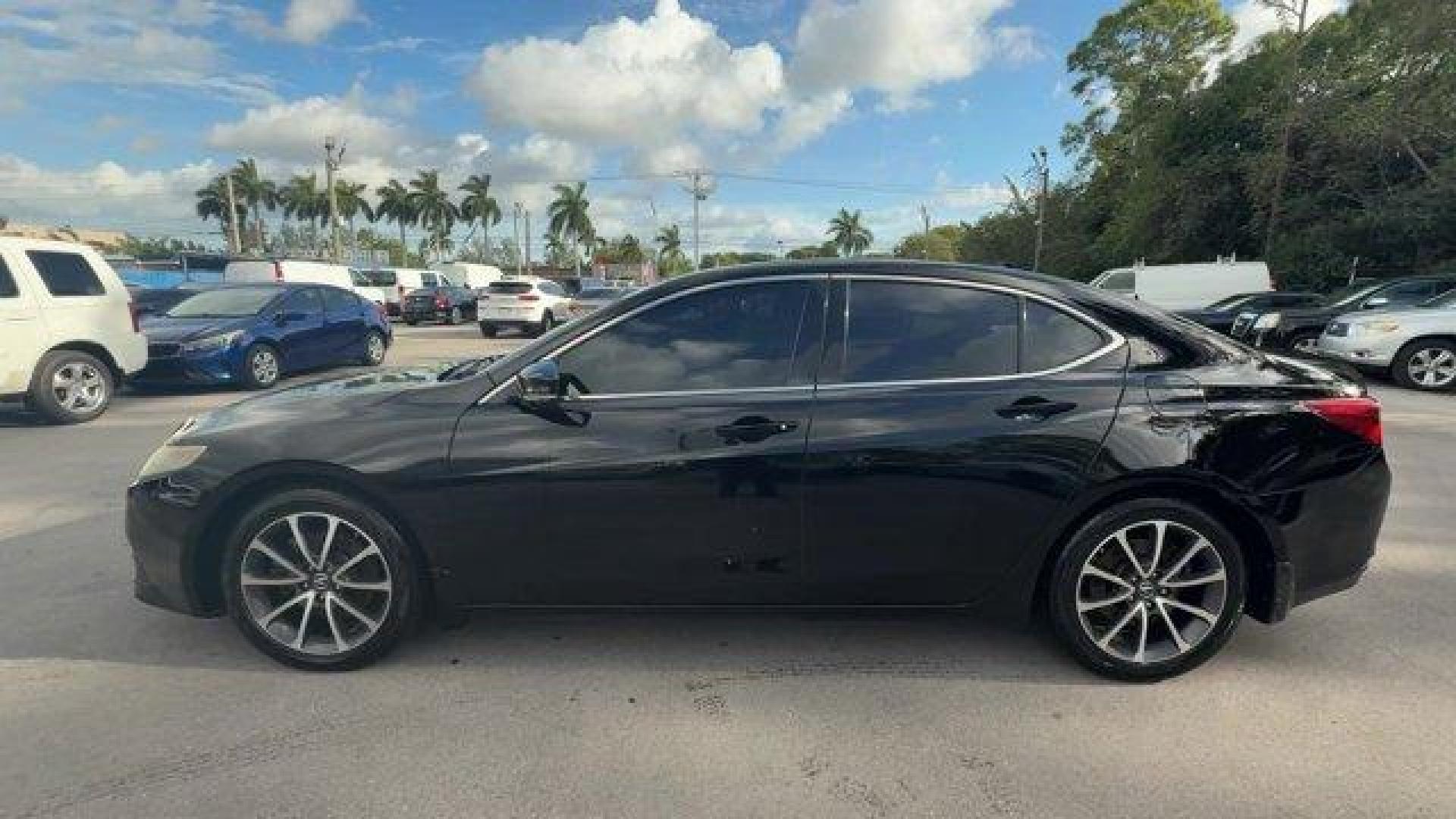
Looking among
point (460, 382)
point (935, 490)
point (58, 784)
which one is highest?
point (460, 382)

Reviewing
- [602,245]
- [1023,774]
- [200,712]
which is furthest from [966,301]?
[602,245]

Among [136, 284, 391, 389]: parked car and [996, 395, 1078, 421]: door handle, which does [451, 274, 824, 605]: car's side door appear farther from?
[136, 284, 391, 389]: parked car

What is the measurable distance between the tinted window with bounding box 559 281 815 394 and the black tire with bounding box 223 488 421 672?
37.6 inches

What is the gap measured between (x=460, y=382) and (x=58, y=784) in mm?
1729

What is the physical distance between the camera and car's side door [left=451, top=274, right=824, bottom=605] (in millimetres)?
3035

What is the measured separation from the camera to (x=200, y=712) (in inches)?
117

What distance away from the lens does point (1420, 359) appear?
1097 cm

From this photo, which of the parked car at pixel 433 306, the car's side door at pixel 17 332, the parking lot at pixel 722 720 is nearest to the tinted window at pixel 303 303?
the car's side door at pixel 17 332

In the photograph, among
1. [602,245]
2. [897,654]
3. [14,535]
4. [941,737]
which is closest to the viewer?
[941,737]

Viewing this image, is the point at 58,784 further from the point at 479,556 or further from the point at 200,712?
the point at 479,556

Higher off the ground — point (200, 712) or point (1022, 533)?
point (1022, 533)

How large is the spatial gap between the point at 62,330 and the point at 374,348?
4813 mm

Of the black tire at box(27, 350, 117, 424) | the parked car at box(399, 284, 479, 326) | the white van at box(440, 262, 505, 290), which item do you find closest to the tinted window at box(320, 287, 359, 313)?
the black tire at box(27, 350, 117, 424)

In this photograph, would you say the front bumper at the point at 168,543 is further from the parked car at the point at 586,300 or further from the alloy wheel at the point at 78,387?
the parked car at the point at 586,300
